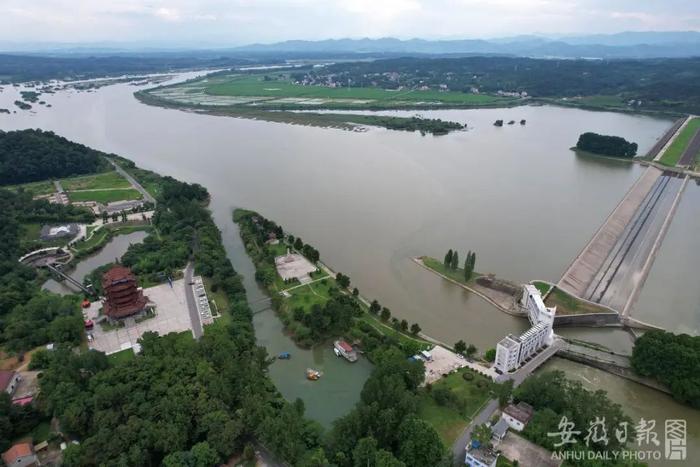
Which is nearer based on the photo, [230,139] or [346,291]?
[346,291]

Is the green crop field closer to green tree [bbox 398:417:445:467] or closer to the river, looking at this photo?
the river

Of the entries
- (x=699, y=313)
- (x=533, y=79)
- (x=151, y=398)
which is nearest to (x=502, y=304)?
(x=699, y=313)

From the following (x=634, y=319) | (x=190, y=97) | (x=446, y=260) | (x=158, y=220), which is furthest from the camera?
(x=190, y=97)

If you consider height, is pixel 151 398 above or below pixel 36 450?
above

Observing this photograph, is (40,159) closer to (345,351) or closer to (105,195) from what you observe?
(105,195)

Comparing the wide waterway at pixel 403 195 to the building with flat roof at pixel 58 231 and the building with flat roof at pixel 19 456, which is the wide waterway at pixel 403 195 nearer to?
the building with flat roof at pixel 19 456

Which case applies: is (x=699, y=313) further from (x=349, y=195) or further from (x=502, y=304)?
(x=349, y=195)

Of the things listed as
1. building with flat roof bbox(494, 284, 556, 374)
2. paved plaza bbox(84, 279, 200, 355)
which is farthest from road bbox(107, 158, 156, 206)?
building with flat roof bbox(494, 284, 556, 374)
